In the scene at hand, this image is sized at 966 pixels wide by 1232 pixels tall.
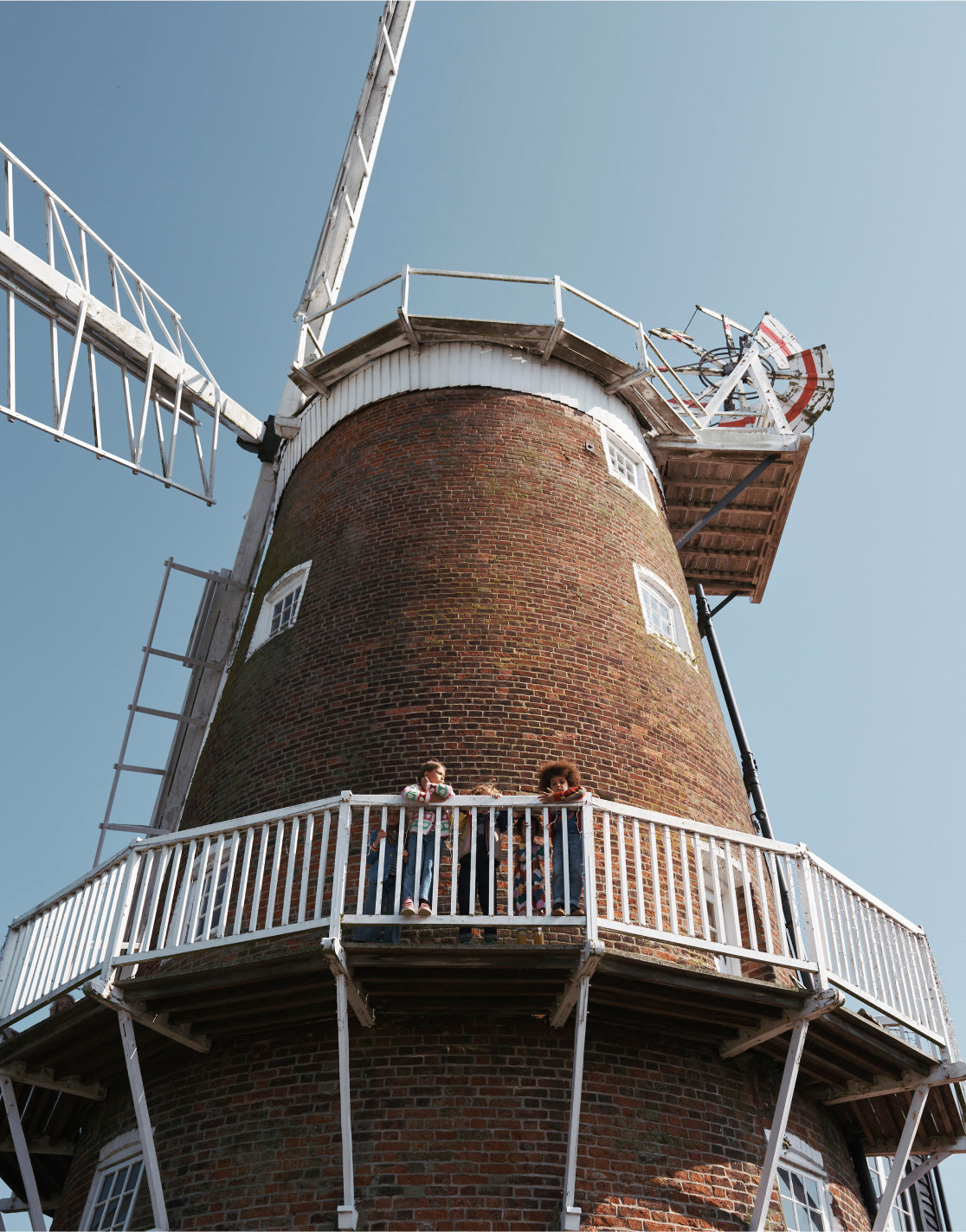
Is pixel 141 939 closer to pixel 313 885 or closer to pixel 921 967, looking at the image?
pixel 313 885

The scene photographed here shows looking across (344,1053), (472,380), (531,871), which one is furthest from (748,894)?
(472,380)

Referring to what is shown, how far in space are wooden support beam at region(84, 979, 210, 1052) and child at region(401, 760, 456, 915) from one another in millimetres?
2185

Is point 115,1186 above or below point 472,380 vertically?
below

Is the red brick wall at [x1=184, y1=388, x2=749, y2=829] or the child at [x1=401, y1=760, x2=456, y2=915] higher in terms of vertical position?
the red brick wall at [x1=184, y1=388, x2=749, y2=829]

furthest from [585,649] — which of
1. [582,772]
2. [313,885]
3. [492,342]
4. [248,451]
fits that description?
[248,451]

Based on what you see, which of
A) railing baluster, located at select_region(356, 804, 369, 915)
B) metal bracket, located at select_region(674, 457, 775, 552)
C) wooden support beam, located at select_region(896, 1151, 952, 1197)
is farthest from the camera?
metal bracket, located at select_region(674, 457, 775, 552)

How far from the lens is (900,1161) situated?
8859 millimetres

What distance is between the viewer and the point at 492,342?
47.8 feet

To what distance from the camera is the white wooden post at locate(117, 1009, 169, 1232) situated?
7961 mm

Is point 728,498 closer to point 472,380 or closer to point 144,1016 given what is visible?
point 472,380

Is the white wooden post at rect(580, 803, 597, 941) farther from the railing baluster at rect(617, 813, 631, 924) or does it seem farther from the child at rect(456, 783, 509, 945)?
the child at rect(456, 783, 509, 945)

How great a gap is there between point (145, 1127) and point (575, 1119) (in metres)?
3.05

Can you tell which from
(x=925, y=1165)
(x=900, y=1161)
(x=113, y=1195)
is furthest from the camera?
(x=925, y=1165)

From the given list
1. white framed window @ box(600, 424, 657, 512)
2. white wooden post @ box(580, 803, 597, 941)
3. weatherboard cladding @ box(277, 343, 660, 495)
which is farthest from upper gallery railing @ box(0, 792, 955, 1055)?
weatherboard cladding @ box(277, 343, 660, 495)
